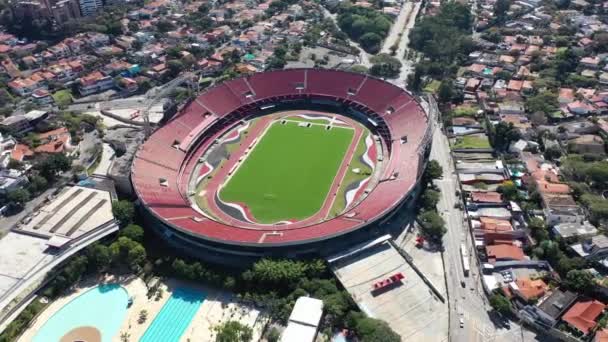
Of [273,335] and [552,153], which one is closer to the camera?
[273,335]

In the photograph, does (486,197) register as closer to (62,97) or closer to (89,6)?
(62,97)

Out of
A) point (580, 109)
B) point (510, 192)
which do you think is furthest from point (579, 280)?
point (580, 109)

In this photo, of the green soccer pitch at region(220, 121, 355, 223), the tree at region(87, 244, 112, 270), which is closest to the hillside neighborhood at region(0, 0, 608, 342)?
the tree at region(87, 244, 112, 270)

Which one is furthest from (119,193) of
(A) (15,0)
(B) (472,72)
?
(A) (15,0)

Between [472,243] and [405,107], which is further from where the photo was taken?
[405,107]

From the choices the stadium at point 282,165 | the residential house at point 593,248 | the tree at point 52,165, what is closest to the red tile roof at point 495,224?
the residential house at point 593,248

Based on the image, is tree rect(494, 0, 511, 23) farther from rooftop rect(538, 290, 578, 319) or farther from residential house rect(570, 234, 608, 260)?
rooftop rect(538, 290, 578, 319)

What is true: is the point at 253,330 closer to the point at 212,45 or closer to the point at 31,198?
the point at 31,198
